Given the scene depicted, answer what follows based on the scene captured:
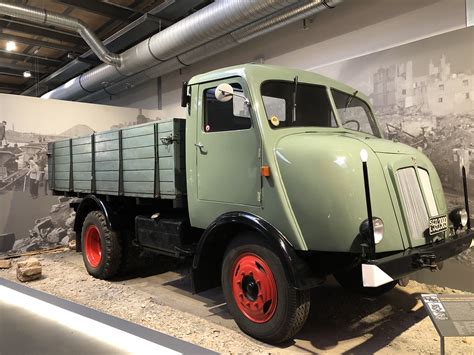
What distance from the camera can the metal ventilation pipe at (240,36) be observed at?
199 inches

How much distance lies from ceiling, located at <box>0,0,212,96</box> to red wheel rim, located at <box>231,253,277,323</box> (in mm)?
4991

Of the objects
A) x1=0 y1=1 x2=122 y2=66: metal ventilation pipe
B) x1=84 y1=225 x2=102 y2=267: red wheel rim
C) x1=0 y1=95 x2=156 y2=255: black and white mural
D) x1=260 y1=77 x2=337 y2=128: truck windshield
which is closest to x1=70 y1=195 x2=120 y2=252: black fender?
x1=84 y1=225 x2=102 y2=267: red wheel rim

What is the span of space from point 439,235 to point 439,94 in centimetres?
194

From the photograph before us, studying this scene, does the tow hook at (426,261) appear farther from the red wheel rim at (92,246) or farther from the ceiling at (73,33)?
the ceiling at (73,33)

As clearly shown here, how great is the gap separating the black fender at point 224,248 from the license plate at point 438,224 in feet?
3.43

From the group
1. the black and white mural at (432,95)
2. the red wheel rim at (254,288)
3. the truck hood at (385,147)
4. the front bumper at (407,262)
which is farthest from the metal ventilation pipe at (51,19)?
the front bumper at (407,262)

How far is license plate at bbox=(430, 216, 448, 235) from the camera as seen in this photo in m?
3.19

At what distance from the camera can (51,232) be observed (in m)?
7.95

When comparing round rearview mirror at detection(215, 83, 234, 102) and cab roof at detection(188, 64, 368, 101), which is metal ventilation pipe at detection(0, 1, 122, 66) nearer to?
cab roof at detection(188, 64, 368, 101)

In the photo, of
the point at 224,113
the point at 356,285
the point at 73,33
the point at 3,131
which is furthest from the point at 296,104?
the point at 73,33

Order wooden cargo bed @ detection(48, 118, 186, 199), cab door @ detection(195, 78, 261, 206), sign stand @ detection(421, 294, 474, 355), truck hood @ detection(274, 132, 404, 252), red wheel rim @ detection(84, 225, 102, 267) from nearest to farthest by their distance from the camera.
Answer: sign stand @ detection(421, 294, 474, 355) < truck hood @ detection(274, 132, 404, 252) < cab door @ detection(195, 78, 261, 206) < wooden cargo bed @ detection(48, 118, 186, 199) < red wheel rim @ detection(84, 225, 102, 267)

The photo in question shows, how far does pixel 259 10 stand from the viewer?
511 centimetres

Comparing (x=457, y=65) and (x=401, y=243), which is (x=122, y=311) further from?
(x=457, y=65)

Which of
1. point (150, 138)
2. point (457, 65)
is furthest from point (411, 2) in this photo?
point (150, 138)
